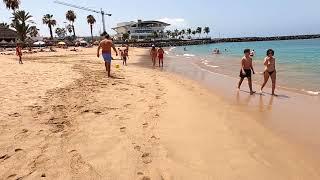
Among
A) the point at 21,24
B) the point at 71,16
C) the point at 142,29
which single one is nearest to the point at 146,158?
the point at 21,24

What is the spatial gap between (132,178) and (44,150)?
4.79 ft

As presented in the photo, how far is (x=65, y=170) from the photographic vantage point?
173 inches

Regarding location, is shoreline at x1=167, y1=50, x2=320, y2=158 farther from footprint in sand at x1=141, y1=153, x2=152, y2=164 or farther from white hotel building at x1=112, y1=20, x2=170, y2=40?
white hotel building at x1=112, y1=20, x2=170, y2=40

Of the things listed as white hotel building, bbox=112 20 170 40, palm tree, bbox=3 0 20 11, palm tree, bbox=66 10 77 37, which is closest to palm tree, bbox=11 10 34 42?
palm tree, bbox=3 0 20 11

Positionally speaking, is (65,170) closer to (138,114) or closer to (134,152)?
(134,152)

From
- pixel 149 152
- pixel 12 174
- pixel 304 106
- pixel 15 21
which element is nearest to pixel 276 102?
pixel 304 106

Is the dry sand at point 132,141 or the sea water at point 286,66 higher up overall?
the dry sand at point 132,141

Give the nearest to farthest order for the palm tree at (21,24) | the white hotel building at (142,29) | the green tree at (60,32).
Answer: the palm tree at (21,24), the white hotel building at (142,29), the green tree at (60,32)

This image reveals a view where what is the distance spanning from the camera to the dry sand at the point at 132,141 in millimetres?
4551

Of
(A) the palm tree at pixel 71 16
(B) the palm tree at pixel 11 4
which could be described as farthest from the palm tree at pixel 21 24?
(A) the palm tree at pixel 71 16

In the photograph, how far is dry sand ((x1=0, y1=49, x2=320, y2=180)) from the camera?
4551mm

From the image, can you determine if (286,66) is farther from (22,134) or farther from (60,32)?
(60,32)

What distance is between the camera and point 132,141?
5562 millimetres

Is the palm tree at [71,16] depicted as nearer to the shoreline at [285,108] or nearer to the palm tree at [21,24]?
the palm tree at [21,24]
